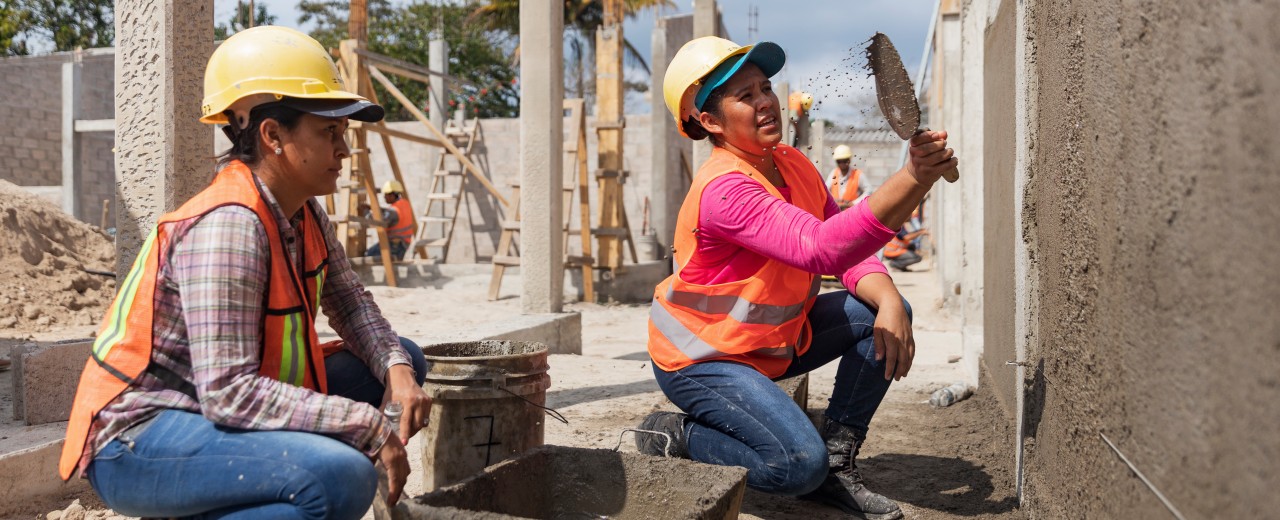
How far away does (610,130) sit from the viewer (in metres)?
10.4

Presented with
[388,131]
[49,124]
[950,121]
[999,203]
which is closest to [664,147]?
[388,131]

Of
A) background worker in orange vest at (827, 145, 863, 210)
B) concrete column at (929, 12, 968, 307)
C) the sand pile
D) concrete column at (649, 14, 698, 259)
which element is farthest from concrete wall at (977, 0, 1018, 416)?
concrete column at (649, 14, 698, 259)

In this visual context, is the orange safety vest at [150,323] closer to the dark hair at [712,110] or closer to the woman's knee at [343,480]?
the woman's knee at [343,480]

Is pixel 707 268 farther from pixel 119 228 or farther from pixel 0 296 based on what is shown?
pixel 0 296

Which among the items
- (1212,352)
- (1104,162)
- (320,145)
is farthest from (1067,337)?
(320,145)

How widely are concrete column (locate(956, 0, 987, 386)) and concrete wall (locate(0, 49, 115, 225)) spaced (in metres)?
15.1

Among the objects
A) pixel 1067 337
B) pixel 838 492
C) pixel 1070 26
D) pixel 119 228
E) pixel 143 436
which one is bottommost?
pixel 838 492

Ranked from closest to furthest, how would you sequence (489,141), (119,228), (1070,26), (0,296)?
(1070,26)
(119,228)
(0,296)
(489,141)

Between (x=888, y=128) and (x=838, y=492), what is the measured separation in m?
1.11

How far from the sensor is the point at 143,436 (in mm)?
1902

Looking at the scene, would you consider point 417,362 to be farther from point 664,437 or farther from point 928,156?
point 928,156

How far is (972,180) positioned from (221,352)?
4.12 meters

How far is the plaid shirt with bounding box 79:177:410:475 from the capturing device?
72.7 inches

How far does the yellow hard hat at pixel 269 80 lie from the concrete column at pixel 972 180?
3.50m
